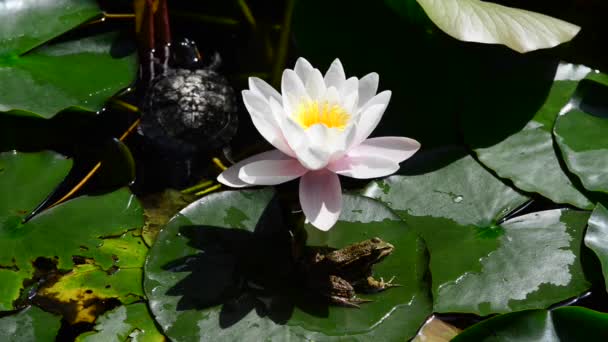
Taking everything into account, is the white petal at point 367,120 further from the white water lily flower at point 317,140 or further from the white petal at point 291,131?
the white petal at point 291,131

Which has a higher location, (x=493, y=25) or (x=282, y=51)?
(x=493, y=25)

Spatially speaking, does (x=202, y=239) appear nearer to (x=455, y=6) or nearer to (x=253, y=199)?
(x=253, y=199)

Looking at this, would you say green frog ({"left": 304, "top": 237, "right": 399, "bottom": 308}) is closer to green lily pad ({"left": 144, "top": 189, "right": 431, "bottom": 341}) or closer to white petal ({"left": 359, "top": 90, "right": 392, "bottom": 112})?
green lily pad ({"left": 144, "top": 189, "right": 431, "bottom": 341})

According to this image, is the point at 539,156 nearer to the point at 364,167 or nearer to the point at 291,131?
the point at 364,167

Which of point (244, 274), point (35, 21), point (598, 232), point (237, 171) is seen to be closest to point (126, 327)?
point (244, 274)

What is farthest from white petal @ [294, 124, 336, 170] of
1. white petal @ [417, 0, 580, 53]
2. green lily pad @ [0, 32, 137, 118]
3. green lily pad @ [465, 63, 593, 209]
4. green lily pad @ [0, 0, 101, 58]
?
green lily pad @ [0, 0, 101, 58]

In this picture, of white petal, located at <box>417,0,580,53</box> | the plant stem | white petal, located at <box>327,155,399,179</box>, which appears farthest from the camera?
the plant stem

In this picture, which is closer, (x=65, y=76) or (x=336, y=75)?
(x=336, y=75)
